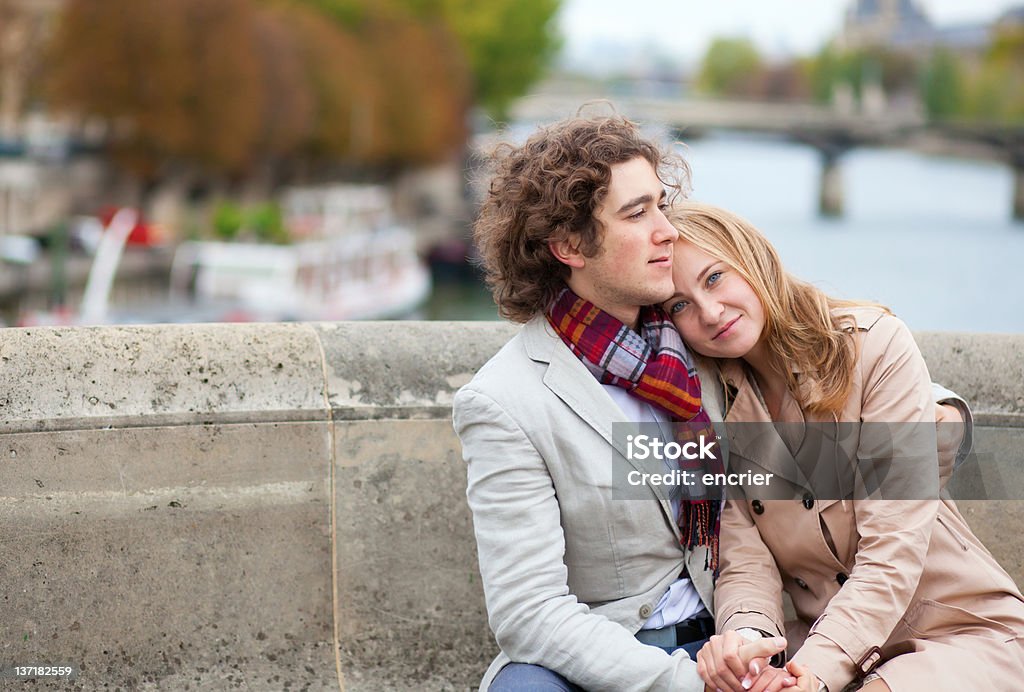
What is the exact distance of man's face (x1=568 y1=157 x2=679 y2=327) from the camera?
83.7 inches

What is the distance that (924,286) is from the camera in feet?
116

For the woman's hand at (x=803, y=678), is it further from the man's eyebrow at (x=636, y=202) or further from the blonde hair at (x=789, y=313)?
the man's eyebrow at (x=636, y=202)

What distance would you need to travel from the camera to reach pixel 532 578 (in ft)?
6.69

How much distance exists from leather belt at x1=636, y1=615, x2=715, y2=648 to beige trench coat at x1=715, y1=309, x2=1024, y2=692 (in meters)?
0.06

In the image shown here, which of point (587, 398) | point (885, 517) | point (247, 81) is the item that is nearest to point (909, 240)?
point (247, 81)

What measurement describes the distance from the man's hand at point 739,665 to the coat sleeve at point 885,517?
2.8 inches

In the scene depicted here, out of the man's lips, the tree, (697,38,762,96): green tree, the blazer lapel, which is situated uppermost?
the man's lips

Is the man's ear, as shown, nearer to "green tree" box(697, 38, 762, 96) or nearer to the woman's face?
the woman's face

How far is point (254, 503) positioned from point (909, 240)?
45.2 meters

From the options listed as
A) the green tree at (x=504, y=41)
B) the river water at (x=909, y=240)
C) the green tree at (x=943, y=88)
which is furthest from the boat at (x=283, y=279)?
the green tree at (x=943, y=88)

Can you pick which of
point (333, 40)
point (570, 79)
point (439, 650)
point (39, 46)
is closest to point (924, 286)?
point (333, 40)

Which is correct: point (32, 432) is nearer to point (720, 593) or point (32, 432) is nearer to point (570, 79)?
point (720, 593)

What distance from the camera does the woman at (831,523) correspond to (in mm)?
2059

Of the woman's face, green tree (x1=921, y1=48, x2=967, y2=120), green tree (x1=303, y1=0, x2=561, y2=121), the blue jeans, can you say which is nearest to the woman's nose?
the woman's face
